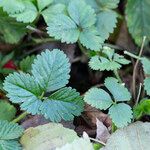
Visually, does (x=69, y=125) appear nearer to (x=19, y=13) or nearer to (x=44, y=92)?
(x=44, y=92)

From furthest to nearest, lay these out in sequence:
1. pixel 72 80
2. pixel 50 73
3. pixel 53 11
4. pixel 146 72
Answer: pixel 72 80, pixel 53 11, pixel 146 72, pixel 50 73

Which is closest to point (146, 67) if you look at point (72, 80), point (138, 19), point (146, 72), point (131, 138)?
point (146, 72)

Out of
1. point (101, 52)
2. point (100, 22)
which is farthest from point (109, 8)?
point (101, 52)

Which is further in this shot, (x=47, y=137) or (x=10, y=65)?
(x=10, y=65)

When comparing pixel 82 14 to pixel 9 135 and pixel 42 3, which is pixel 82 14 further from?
pixel 9 135

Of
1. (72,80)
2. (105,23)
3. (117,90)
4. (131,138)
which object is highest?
(105,23)

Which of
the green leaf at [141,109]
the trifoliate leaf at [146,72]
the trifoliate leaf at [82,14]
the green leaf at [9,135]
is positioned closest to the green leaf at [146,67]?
the trifoliate leaf at [146,72]

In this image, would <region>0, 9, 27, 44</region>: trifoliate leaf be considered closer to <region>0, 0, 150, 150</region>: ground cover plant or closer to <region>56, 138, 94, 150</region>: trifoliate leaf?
<region>0, 0, 150, 150</region>: ground cover plant
